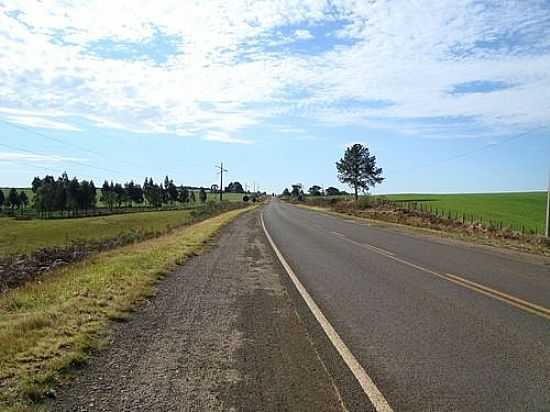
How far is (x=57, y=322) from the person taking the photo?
7.03 metres

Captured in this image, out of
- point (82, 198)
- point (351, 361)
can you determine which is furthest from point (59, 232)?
point (82, 198)

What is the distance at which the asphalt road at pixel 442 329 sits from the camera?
468cm

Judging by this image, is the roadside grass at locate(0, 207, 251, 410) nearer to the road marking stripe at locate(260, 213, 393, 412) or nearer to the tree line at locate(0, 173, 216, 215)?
the road marking stripe at locate(260, 213, 393, 412)

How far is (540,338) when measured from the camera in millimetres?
6492

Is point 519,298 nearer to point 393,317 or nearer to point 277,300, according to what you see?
point 393,317

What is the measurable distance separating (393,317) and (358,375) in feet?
8.95

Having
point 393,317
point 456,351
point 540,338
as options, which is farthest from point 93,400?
point 540,338

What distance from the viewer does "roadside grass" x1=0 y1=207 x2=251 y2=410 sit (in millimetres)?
4836

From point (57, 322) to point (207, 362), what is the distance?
269 centimetres

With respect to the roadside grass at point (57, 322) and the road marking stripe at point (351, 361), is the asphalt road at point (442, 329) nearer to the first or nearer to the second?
the road marking stripe at point (351, 361)

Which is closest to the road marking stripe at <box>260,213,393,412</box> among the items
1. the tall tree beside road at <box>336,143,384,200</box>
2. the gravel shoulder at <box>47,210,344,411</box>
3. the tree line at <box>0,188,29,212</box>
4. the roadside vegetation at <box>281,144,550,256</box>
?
the gravel shoulder at <box>47,210,344,411</box>

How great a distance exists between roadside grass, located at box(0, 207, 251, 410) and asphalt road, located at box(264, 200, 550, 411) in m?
2.73

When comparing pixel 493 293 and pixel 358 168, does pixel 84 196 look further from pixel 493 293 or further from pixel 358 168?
pixel 493 293

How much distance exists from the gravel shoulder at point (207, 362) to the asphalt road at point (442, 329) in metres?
0.40
